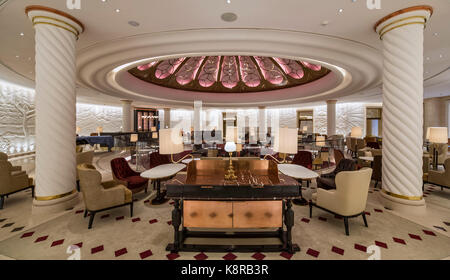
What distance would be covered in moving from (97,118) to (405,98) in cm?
1797

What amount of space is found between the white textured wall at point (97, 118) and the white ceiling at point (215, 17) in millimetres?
10875

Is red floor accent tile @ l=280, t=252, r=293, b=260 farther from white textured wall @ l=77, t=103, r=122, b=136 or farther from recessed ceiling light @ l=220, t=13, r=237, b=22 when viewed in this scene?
white textured wall @ l=77, t=103, r=122, b=136

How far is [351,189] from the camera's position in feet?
9.05

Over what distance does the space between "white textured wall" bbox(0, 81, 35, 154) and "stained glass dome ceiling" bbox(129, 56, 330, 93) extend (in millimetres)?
5625

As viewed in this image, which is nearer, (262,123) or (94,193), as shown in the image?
(94,193)

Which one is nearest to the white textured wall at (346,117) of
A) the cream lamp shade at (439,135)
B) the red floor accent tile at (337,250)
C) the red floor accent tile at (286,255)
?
the cream lamp shade at (439,135)

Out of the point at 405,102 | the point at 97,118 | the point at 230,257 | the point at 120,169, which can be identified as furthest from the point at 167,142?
the point at 97,118

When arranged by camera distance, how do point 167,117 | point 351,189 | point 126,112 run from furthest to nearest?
point 167,117 < point 126,112 < point 351,189

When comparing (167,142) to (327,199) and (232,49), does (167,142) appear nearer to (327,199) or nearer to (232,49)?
(327,199)

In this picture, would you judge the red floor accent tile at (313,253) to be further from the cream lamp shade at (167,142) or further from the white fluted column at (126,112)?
the white fluted column at (126,112)

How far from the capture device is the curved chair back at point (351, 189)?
2734 mm

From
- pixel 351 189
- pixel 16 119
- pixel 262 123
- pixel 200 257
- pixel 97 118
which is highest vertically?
pixel 97 118

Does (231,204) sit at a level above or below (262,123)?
below
